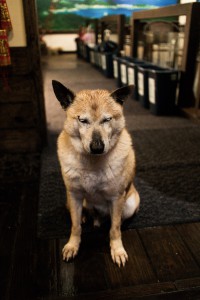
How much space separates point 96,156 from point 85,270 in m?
0.58

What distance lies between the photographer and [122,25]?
18.6ft

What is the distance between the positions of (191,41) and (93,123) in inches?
108

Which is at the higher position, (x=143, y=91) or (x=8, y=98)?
(x=8, y=98)

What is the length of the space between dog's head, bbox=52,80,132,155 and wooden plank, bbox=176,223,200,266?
75 centimetres

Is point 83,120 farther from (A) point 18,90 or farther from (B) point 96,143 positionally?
(A) point 18,90

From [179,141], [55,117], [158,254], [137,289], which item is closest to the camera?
[137,289]

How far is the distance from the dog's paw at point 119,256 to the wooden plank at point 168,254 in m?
0.14

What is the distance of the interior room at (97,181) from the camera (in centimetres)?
127

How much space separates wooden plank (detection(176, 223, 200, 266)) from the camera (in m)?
1.50

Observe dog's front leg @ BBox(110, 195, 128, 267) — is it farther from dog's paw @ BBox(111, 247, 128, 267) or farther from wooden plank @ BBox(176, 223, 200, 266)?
wooden plank @ BBox(176, 223, 200, 266)

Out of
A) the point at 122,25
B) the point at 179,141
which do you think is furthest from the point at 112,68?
the point at 179,141

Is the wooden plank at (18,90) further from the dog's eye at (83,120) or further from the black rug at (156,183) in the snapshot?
the dog's eye at (83,120)

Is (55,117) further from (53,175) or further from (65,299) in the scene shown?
(65,299)

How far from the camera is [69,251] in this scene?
4.79ft
